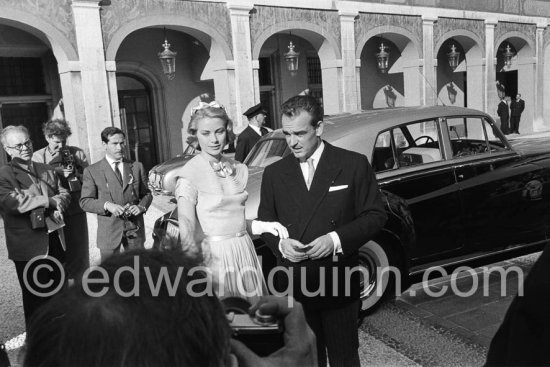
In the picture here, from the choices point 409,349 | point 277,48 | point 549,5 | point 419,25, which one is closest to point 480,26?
point 419,25

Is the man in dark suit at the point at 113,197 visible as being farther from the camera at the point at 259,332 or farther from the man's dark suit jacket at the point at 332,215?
the camera at the point at 259,332

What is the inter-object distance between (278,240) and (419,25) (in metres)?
15.8

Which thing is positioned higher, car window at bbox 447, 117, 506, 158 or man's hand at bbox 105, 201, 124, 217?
car window at bbox 447, 117, 506, 158

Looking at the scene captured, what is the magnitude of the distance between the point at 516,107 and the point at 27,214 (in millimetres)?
20864

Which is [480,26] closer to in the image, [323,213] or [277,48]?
[277,48]

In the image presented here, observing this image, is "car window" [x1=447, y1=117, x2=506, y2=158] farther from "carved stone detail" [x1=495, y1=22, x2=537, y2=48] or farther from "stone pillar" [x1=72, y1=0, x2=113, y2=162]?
"carved stone detail" [x1=495, y1=22, x2=537, y2=48]

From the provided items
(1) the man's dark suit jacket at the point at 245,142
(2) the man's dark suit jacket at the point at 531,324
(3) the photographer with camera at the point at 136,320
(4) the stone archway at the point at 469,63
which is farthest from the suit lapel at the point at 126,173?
(4) the stone archway at the point at 469,63

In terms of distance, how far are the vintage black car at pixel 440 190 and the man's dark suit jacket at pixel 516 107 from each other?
56.3ft

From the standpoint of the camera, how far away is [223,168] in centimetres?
315

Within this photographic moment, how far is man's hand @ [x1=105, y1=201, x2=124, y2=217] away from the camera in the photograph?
157 inches

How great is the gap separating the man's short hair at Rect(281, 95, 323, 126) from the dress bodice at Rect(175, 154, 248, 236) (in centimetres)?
67

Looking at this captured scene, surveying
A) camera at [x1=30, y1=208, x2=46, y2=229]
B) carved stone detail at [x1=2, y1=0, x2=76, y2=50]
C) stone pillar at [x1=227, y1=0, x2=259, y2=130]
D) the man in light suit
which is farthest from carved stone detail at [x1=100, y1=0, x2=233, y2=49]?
camera at [x1=30, y1=208, x2=46, y2=229]

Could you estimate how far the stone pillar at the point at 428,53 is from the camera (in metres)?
16.7

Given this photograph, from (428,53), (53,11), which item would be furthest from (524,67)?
(53,11)
